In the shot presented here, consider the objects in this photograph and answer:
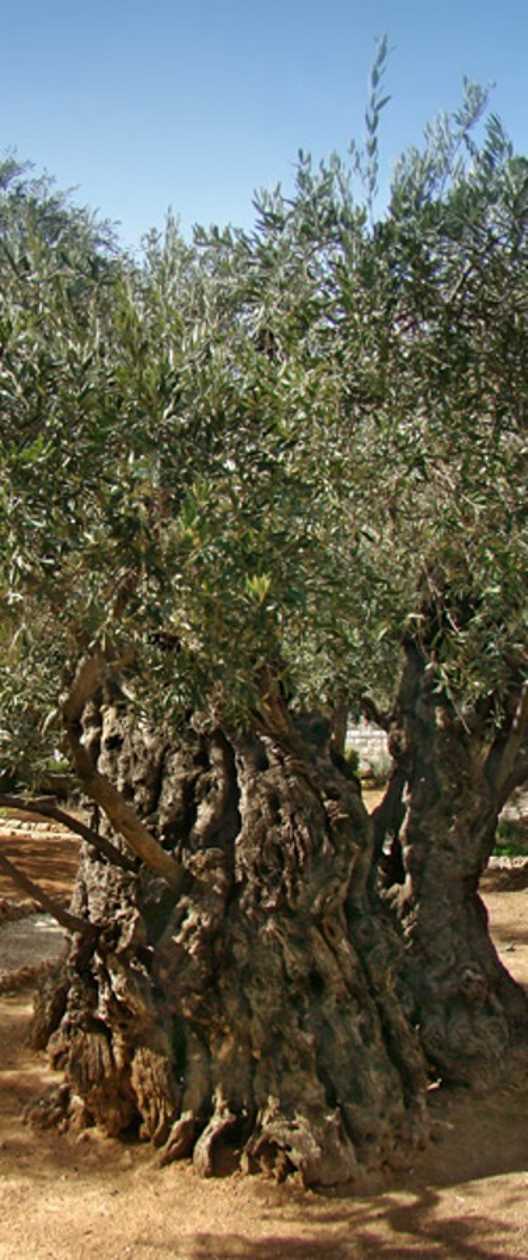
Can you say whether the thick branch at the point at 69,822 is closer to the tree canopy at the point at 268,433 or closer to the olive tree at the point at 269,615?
the olive tree at the point at 269,615

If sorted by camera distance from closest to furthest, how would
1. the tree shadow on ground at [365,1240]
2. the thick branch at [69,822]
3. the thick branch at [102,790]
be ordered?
the tree shadow on ground at [365,1240] → the thick branch at [102,790] → the thick branch at [69,822]

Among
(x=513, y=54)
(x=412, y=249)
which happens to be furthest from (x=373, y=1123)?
(x=513, y=54)

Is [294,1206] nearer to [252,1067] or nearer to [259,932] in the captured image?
[252,1067]

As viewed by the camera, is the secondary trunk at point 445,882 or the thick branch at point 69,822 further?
the secondary trunk at point 445,882

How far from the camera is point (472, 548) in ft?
20.3

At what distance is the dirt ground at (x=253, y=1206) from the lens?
5812mm

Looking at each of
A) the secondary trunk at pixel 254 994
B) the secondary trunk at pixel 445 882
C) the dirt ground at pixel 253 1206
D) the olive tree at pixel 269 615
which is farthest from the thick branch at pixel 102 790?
the secondary trunk at pixel 445 882

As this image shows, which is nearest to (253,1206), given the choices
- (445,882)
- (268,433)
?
(445,882)

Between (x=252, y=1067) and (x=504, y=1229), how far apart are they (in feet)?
5.20

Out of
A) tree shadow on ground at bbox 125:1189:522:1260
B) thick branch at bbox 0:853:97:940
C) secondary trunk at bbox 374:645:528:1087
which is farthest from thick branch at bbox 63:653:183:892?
tree shadow on ground at bbox 125:1189:522:1260

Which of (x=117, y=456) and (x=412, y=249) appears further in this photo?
(x=412, y=249)

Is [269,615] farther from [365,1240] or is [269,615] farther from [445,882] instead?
[445,882]

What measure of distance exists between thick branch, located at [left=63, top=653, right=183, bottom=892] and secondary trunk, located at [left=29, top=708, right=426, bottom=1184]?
197 millimetres

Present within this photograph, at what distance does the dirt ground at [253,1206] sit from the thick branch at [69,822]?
163 centimetres
